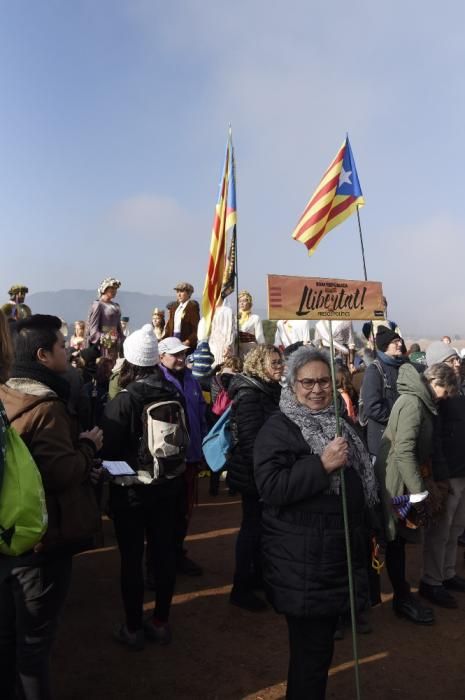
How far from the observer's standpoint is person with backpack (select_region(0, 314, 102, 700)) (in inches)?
99.8

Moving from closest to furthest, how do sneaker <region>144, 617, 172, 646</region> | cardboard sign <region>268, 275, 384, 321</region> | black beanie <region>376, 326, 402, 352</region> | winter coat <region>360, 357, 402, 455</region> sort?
1. cardboard sign <region>268, 275, 384, 321</region>
2. sneaker <region>144, 617, 172, 646</region>
3. winter coat <region>360, 357, 402, 455</region>
4. black beanie <region>376, 326, 402, 352</region>

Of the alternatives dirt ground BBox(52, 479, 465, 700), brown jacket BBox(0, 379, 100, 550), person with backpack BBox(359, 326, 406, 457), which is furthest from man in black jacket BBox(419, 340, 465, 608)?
brown jacket BBox(0, 379, 100, 550)

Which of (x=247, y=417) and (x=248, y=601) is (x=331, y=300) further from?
(x=248, y=601)

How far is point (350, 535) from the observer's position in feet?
9.09

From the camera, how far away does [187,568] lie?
5289 millimetres

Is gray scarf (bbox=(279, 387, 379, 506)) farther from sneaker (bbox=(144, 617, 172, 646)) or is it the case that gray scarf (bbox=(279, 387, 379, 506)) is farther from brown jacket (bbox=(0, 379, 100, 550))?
sneaker (bbox=(144, 617, 172, 646))

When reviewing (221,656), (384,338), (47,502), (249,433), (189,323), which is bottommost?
(221,656)

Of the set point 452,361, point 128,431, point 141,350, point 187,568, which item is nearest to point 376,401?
point 452,361

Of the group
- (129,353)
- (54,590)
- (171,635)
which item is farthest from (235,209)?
(54,590)

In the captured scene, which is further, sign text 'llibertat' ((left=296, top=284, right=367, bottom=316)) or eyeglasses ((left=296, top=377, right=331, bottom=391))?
sign text 'llibertat' ((left=296, top=284, right=367, bottom=316))

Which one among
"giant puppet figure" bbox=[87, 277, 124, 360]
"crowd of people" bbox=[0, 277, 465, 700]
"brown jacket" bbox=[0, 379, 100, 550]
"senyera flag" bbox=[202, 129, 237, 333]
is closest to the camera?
"brown jacket" bbox=[0, 379, 100, 550]

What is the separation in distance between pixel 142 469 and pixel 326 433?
4.54 feet

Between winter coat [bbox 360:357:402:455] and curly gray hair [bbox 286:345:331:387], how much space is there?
290 centimetres

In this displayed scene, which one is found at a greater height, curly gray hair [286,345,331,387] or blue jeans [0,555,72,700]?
curly gray hair [286,345,331,387]
